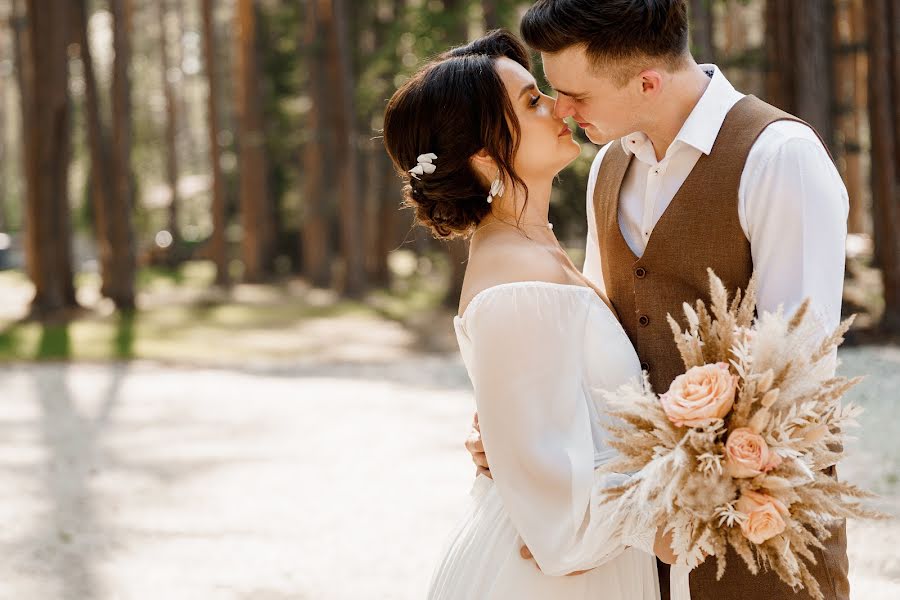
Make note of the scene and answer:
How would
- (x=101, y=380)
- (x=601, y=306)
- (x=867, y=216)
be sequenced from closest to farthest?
1. (x=601, y=306)
2. (x=101, y=380)
3. (x=867, y=216)

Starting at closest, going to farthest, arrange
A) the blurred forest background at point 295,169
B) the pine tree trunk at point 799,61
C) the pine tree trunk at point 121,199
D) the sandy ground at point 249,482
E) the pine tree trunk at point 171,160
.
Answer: the sandy ground at point 249,482
the pine tree trunk at point 799,61
the blurred forest background at point 295,169
the pine tree trunk at point 121,199
the pine tree trunk at point 171,160

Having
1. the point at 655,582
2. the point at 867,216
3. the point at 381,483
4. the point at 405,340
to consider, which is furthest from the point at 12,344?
the point at 867,216

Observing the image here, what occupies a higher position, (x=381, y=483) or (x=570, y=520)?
(x=570, y=520)

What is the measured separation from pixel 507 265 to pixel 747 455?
81 cm

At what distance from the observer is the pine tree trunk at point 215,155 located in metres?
22.2

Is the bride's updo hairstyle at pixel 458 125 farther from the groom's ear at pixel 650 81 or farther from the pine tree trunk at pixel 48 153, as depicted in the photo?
the pine tree trunk at pixel 48 153

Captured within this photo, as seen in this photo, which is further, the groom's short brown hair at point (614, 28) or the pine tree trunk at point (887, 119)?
the pine tree trunk at point (887, 119)

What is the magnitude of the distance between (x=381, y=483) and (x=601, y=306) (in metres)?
5.62

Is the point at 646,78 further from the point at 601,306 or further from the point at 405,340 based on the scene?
the point at 405,340

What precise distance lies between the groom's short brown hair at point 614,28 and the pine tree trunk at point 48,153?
15.9 m

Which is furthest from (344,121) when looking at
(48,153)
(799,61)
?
(799,61)

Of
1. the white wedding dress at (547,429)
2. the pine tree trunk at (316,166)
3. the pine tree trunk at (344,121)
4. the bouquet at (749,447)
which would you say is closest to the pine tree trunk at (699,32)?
the pine tree trunk at (344,121)

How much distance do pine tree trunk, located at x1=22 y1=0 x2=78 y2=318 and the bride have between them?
51.7ft

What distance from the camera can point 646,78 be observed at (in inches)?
103
